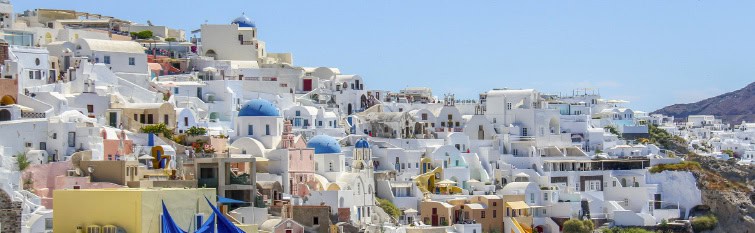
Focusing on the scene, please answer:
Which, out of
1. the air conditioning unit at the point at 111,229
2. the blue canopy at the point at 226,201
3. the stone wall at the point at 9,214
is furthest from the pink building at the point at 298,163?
the stone wall at the point at 9,214

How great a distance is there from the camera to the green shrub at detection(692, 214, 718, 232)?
240 ft

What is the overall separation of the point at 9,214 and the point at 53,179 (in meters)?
8.35

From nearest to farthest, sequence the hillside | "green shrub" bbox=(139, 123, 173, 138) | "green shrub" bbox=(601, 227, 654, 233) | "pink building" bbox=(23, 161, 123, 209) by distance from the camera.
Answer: "pink building" bbox=(23, 161, 123, 209) → "green shrub" bbox=(139, 123, 173, 138) → "green shrub" bbox=(601, 227, 654, 233) → the hillside

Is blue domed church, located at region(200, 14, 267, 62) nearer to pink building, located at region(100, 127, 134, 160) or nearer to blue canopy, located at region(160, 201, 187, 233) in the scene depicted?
pink building, located at region(100, 127, 134, 160)

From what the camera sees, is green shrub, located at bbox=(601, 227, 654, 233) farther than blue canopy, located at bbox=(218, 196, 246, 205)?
Yes

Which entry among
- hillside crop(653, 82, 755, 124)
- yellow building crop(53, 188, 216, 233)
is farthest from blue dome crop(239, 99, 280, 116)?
hillside crop(653, 82, 755, 124)

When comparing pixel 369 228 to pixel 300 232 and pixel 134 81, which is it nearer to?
pixel 300 232

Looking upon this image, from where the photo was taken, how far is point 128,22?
8025 cm

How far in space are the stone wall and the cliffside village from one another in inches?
1.7

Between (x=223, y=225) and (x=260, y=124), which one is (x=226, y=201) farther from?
(x=260, y=124)

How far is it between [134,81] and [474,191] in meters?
15.4

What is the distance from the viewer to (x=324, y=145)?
61969 millimetres

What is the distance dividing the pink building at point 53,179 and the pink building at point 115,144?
263cm

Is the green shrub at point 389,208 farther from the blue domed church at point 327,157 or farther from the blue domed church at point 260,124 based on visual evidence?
the blue domed church at point 260,124
